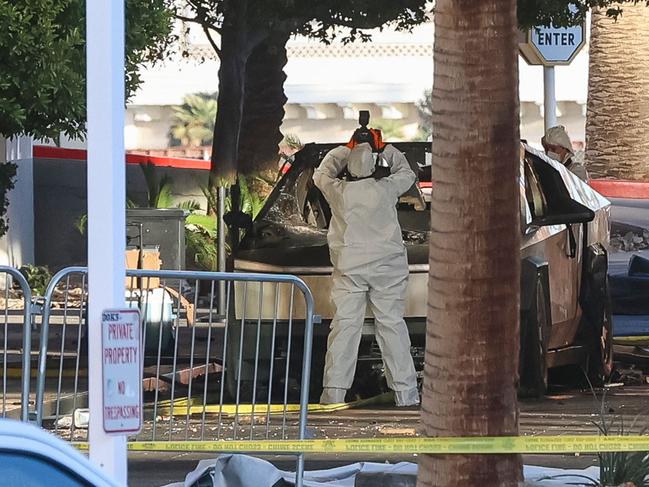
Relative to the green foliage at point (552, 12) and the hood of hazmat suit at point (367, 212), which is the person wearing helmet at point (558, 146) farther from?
the hood of hazmat suit at point (367, 212)

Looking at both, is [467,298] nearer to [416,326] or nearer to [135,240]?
[416,326]

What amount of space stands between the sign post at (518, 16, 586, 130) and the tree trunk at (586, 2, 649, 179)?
435 centimetres

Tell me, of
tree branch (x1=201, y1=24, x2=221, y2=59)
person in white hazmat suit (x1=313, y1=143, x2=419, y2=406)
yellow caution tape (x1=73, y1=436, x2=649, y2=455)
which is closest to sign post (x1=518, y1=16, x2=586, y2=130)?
person in white hazmat suit (x1=313, y1=143, x2=419, y2=406)

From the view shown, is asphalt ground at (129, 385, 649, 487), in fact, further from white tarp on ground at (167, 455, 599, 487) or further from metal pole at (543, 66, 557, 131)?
metal pole at (543, 66, 557, 131)

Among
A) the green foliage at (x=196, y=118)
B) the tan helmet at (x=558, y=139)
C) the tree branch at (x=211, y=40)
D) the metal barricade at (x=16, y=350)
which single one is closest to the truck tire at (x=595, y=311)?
the tan helmet at (x=558, y=139)

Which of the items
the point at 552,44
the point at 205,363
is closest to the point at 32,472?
the point at 205,363

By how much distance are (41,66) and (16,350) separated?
2.87 metres

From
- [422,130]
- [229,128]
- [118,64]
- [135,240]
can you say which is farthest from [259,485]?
[422,130]

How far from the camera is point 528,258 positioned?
1023 centimetres

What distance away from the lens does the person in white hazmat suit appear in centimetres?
1009

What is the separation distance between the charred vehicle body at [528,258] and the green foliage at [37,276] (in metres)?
6.68

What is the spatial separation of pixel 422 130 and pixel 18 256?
1296 inches

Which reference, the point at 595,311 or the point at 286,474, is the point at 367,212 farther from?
the point at 286,474

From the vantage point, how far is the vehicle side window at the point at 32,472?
94.3 inches
